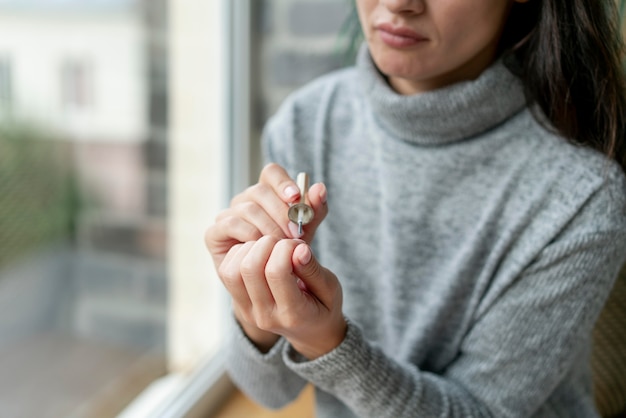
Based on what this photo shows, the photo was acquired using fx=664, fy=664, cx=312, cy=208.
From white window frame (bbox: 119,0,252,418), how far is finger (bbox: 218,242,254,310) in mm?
557

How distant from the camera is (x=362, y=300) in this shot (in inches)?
36.2

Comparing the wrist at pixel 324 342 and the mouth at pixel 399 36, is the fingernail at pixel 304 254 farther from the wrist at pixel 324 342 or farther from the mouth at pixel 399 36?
the mouth at pixel 399 36

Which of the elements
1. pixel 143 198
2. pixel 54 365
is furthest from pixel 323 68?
pixel 54 365

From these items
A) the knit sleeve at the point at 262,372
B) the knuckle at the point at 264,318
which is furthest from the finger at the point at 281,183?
the knit sleeve at the point at 262,372

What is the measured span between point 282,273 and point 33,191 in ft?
1.76

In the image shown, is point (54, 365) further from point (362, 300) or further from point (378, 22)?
point (378, 22)

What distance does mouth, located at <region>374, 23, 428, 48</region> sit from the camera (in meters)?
0.73

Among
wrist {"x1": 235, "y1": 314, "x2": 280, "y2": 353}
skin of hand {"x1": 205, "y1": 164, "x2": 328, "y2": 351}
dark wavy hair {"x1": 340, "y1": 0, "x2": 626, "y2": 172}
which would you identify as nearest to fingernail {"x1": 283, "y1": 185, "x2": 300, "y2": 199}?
skin of hand {"x1": 205, "y1": 164, "x2": 328, "y2": 351}

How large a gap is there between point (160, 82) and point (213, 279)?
0.40 m

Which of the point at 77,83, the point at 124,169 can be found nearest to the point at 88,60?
the point at 77,83

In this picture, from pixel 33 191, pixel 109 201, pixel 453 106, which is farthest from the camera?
pixel 109 201

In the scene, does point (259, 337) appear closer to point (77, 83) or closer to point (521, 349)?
point (521, 349)

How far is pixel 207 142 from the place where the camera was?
4.26 feet

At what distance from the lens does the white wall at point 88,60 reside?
2.90ft
